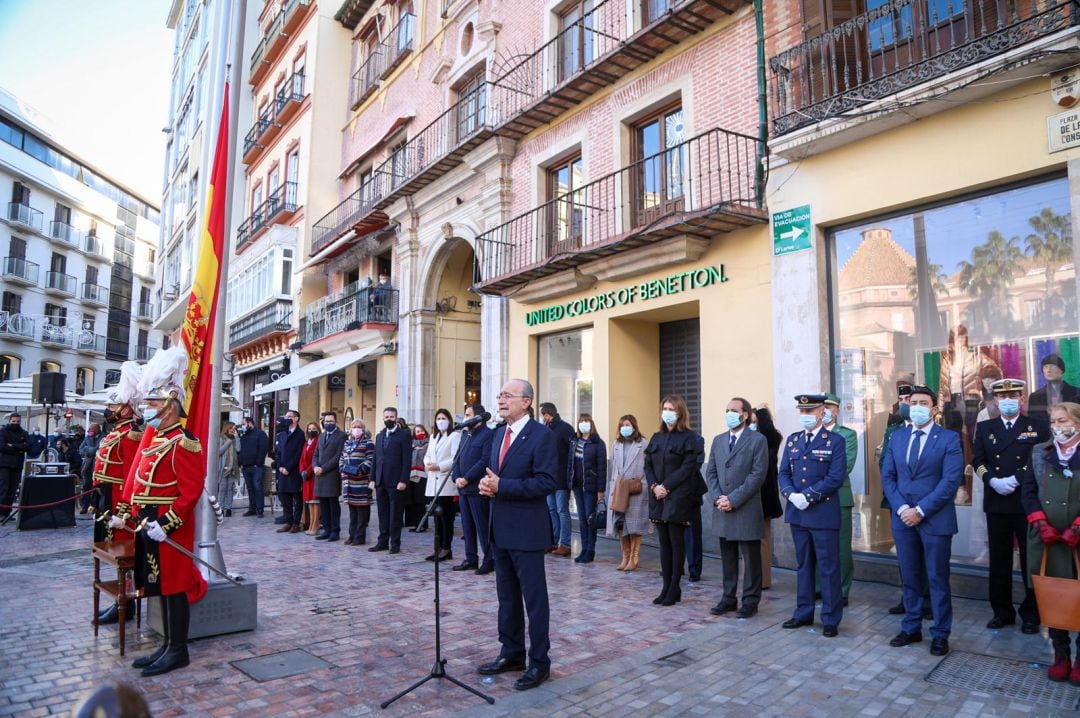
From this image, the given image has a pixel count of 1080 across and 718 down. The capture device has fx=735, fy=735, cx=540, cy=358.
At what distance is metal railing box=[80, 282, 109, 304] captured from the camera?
4672 centimetres

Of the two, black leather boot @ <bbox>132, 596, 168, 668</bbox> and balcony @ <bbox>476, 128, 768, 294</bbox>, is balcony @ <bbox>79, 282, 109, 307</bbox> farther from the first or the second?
black leather boot @ <bbox>132, 596, 168, 668</bbox>

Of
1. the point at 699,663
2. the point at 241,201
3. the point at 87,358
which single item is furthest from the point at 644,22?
the point at 87,358

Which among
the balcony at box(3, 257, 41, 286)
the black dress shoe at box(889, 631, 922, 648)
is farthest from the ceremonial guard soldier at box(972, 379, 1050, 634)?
the balcony at box(3, 257, 41, 286)

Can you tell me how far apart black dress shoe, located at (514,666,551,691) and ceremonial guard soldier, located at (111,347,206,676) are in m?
2.46

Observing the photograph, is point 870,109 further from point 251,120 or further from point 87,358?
point 87,358

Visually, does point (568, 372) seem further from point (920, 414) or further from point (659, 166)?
point (920, 414)

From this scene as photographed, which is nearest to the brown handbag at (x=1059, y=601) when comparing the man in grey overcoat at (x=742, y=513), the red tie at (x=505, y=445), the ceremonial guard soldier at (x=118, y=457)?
the man in grey overcoat at (x=742, y=513)

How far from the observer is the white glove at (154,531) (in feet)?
16.7

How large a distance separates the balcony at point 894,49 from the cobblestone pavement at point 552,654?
17.9ft

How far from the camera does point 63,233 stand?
147ft

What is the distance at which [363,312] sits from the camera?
794 inches

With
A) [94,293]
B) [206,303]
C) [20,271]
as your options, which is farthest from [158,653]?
[94,293]

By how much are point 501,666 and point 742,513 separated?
2.87 metres

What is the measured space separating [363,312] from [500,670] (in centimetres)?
1609
